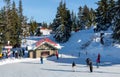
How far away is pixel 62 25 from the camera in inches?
3319

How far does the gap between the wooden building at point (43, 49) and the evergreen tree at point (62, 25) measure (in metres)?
21.5

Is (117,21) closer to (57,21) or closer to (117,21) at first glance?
(117,21)

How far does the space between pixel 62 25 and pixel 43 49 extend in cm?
2327

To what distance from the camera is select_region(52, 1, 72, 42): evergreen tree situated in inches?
3307

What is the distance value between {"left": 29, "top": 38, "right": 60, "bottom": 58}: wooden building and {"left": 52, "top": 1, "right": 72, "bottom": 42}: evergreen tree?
21514 millimetres

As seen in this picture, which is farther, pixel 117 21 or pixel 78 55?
pixel 78 55

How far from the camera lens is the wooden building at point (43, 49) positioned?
201 feet

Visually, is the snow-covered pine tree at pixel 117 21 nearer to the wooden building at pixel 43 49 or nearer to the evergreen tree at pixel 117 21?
the evergreen tree at pixel 117 21

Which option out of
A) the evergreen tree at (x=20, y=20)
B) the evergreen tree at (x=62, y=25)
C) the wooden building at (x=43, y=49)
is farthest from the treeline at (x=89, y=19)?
the wooden building at (x=43, y=49)

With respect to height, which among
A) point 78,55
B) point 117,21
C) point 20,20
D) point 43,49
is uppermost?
point 20,20

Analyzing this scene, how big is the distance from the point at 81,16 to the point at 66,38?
25010 mm

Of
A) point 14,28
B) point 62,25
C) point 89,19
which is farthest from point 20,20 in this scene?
point 89,19

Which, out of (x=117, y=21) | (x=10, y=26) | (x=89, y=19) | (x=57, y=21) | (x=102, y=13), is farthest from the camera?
(x=89, y=19)

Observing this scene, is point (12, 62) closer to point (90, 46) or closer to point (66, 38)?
point (90, 46)
